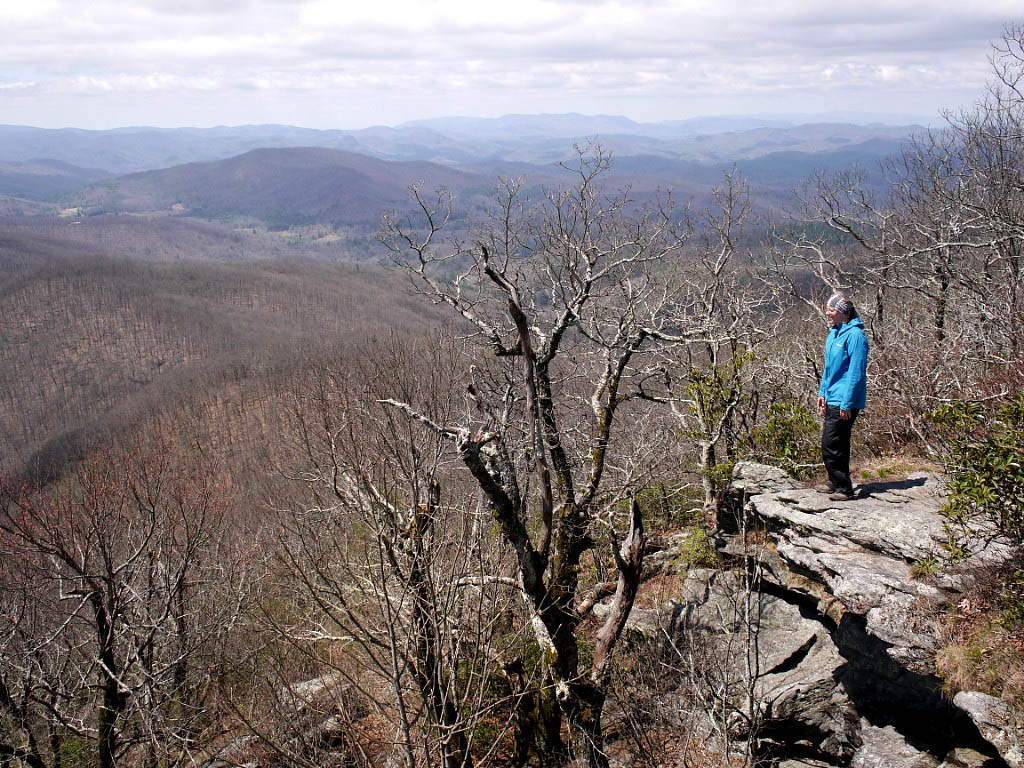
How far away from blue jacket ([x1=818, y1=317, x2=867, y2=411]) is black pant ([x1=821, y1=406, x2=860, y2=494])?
0.21 metres

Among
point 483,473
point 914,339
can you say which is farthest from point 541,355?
point 914,339

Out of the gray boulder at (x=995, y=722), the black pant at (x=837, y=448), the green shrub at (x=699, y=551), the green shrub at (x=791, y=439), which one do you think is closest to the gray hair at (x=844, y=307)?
the black pant at (x=837, y=448)

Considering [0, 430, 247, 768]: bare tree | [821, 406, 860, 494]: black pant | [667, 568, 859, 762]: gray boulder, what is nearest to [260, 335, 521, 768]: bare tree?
[667, 568, 859, 762]: gray boulder

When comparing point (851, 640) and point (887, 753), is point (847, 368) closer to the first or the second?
point (851, 640)

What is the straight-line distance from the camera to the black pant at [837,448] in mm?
7980

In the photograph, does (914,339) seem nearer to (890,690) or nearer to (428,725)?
(890,690)

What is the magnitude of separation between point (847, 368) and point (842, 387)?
26 centimetres

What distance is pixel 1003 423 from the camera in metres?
6.39

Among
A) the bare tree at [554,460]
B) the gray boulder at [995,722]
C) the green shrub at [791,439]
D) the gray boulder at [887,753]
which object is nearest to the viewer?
the gray boulder at [995,722]

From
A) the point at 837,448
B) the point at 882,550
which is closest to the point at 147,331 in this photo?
the point at 837,448

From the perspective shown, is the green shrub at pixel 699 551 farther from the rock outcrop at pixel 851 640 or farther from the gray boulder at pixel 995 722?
the gray boulder at pixel 995 722

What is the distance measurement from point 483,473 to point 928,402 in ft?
23.2

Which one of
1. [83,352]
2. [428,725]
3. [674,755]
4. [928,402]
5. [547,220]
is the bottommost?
[83,352]

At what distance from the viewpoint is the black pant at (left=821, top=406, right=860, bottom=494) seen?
26.2 ft
